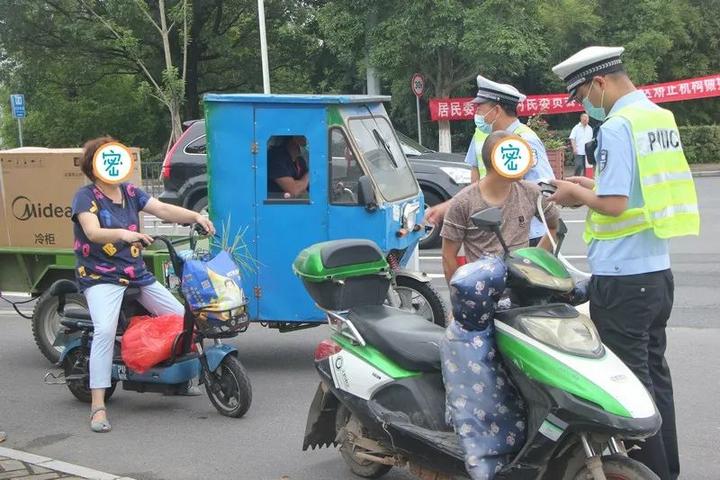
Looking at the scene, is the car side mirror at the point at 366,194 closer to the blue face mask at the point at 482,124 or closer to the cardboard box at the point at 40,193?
the blue face mask at the point at 482,124

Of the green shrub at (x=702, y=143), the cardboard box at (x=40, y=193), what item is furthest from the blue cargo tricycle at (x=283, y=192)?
the green shrub at (x=702, y=143)

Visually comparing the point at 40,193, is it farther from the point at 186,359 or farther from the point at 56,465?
the point at 56,465

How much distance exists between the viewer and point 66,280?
7.00 meters

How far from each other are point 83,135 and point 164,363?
32.4 meters

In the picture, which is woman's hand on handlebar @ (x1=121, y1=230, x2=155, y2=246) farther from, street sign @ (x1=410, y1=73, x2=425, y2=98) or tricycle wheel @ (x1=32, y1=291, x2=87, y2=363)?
street sign @ (x1=410, y1=73, x2=425, y2=98)

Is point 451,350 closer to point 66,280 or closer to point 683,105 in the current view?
point 66,280

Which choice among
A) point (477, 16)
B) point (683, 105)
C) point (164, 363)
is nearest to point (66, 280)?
point (164, 363)

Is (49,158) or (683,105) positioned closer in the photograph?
(49,158)

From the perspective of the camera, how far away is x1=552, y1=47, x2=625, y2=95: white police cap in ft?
13.4

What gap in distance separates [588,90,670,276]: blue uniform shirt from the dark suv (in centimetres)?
885

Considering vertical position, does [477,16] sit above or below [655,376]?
above

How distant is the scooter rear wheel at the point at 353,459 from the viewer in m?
4.75

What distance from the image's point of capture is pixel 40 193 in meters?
7.61

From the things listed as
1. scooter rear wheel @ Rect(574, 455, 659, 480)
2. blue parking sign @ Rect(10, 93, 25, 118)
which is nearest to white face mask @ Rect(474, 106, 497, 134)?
scooter rear wheel @ Rect(574, 455, 659, 480)
